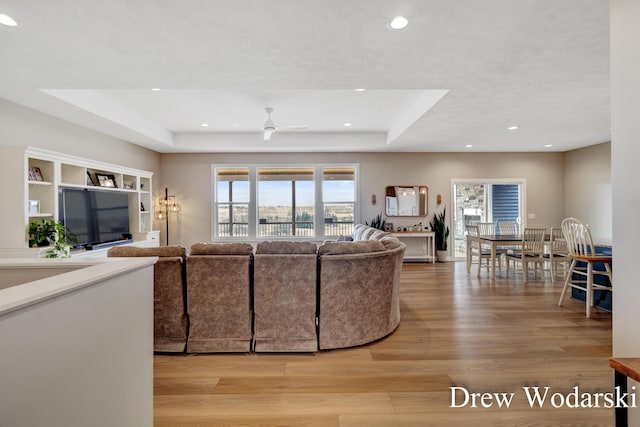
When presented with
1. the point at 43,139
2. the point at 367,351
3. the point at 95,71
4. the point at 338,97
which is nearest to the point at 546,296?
the point at 367,351

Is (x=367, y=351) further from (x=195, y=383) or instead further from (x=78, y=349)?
(x=78, y=349)

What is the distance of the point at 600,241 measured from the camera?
20.6ft

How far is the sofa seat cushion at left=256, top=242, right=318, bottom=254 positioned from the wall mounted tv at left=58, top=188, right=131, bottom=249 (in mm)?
3332

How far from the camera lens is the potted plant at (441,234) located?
22.8ft

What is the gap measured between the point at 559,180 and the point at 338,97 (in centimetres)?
637

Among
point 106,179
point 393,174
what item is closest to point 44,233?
point 106,179

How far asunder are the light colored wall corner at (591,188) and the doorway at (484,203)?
1010 millimetres

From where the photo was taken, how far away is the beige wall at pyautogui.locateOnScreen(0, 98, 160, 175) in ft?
12.0

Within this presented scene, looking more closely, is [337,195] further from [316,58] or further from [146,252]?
[146,252]

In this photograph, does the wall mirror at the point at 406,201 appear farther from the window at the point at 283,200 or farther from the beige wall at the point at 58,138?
the beige wall at the point at 58,138

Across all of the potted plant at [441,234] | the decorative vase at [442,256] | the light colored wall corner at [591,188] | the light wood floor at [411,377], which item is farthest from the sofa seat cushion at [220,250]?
the light colored wall corner at [591,188]

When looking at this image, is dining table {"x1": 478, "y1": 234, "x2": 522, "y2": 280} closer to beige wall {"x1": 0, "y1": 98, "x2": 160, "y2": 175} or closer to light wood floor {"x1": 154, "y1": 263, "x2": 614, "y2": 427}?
light wood floor {"x1": 154, "y1": 263, "x2": 614, "y2": 427}

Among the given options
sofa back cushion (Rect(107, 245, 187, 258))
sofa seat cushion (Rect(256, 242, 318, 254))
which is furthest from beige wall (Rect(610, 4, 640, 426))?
sofa back cushion (Rect(107, 245, 187, 258))

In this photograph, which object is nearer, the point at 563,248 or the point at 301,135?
the point at 563,248
